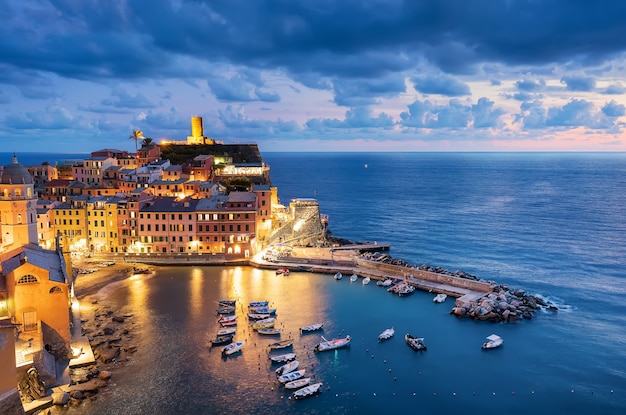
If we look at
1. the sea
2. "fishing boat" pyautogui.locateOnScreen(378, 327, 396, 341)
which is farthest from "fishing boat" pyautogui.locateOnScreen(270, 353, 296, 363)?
"fishing boat" pyautogui.locateOnScreen(378, 327, 396, 341)

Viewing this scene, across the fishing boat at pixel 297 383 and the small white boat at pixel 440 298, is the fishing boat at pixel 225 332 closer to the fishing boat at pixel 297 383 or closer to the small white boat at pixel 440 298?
the fishing boat at pixel 297 383

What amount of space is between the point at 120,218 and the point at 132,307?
26.8 metres

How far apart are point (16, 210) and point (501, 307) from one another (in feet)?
176

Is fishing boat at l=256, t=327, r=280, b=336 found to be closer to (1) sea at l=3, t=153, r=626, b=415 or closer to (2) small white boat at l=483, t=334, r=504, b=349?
(1) sea at l=3, t=153, r=626, b=415

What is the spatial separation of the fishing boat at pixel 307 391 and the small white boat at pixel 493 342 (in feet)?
59.4

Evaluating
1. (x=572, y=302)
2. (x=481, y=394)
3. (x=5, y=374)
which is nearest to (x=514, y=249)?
(x=572, y=302)

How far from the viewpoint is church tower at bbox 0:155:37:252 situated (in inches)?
2067

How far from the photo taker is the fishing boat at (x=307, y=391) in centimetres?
3850

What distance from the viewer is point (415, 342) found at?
158 feet

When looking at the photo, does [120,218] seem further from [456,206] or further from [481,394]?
[456,206]

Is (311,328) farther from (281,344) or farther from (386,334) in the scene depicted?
(386,334)

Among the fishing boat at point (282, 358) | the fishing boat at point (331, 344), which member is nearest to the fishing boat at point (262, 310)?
the fishing boat at point (331, 344)

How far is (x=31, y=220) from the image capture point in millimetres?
54562

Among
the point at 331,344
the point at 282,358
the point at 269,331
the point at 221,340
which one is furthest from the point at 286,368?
the point at 221,340
